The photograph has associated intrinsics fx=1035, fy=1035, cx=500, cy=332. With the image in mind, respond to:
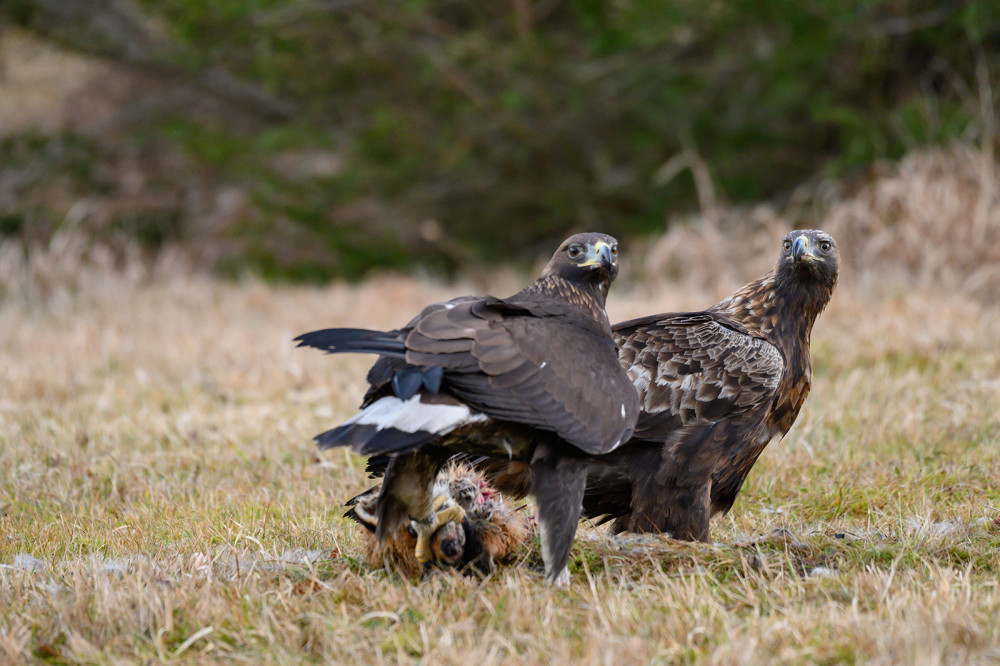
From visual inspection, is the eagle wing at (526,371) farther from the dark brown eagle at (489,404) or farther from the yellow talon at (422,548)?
the yellow talon at (422,548)

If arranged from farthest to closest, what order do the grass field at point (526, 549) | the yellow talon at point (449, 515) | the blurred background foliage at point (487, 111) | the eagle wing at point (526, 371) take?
the blurred background foliage at point (487, 111)
the yellow talon at point (449, 515)
the eagle wing at point (526, 371)
the grass field at point (526, 549)

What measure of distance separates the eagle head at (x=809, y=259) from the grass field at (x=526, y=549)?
0.84m

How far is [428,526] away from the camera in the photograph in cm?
324

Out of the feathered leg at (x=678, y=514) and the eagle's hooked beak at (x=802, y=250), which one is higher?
the eagle's hooked beak at (x=802, y=250)

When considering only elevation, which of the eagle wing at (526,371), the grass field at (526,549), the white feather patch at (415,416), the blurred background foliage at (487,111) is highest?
the blurred background foliage at (487,111)

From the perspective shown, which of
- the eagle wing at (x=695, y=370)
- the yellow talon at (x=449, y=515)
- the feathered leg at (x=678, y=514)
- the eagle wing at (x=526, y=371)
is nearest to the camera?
the eagle wing at (x=526, y=371)

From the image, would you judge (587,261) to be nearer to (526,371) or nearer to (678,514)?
(526,371)

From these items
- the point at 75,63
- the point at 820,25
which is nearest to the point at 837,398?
the point at 820,25

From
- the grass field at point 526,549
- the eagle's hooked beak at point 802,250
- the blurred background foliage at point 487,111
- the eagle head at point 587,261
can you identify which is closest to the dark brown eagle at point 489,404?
the grass field at point 526,549

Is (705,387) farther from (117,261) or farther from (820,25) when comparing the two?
(117,261)

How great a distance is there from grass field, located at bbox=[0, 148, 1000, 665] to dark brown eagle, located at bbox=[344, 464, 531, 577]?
0.09 meters

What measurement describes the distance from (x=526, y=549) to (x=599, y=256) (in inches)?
43.5

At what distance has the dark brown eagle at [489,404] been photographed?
9.74 ft

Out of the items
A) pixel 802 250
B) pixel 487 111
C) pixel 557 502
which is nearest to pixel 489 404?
pixel 557 502
